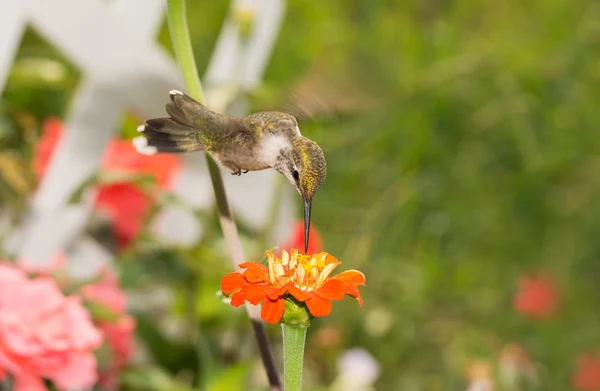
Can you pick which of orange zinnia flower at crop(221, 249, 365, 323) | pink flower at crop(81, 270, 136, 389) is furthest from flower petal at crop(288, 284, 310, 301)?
pink flower at crop(81, 270, 136, 389)

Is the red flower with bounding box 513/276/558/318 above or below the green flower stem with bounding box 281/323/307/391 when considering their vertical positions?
above

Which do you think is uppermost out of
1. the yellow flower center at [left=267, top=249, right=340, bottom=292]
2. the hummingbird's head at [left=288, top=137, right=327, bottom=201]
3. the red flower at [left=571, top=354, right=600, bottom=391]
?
the red flower at [left=571, top=354, right=600, bottom=391]

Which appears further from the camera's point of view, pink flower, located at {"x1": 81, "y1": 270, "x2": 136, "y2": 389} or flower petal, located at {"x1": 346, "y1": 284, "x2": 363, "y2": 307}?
pink flower, located at {"x1": 81, "y1": 270, "x2": 136, "y2": 389}

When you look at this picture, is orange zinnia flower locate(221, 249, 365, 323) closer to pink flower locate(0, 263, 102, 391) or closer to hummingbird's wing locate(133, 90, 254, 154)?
hummingbird's wing locate(133, 90, 254, 154)

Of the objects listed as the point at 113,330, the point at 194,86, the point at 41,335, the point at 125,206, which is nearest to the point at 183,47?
the point at 194,86

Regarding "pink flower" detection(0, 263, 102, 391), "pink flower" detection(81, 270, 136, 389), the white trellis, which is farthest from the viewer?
the white trellis

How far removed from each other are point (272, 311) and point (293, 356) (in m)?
0.04

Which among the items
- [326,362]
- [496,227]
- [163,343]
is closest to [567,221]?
[496,227]

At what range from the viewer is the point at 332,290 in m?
0.23

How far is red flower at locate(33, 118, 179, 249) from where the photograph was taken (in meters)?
0.76

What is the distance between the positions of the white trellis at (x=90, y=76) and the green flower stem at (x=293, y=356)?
43cm

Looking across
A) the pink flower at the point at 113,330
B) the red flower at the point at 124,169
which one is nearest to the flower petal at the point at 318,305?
the pink flower at the point at 113,330

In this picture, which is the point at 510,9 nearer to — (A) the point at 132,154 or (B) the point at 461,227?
(B) the point at 461,227

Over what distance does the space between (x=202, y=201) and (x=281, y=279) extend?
2.15ft
